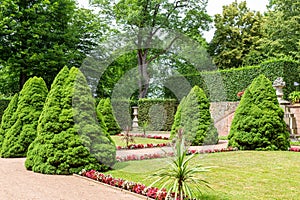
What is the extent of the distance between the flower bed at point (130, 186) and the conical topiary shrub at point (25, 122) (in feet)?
13.3

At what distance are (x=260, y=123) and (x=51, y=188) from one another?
7.29 metres

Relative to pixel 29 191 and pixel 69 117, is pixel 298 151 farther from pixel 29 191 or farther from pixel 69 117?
pixel 29 191

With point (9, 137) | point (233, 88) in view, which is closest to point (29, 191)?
point (9, 137)

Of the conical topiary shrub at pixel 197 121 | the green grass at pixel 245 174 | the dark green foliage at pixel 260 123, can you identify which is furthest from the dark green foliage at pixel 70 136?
the conical topiary shrub at pixel 197 121

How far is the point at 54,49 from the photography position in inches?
917

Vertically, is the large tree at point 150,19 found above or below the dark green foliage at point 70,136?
above

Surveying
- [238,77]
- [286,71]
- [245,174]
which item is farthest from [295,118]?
[245,174]

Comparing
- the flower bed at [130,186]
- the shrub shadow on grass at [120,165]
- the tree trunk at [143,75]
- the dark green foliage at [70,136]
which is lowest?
the flower bed at [130,186]

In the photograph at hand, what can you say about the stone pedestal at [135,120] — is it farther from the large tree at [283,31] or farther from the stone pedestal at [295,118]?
the large tree at [283,31]

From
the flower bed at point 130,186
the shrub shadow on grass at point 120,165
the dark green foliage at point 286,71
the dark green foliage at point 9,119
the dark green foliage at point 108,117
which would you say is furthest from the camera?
the dark green foliage at point 108,117

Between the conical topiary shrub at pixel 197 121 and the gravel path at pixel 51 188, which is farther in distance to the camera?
the conical topiary shrub at pixel 197 121

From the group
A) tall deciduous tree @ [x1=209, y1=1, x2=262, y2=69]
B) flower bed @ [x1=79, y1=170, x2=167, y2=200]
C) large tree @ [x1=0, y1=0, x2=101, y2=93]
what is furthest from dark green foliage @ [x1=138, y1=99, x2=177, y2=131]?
flower bed @ [x1=79, y1=170, x2=167, y2=200]

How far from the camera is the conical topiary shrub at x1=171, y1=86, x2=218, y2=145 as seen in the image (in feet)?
42.4

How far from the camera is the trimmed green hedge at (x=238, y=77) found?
1784cm
